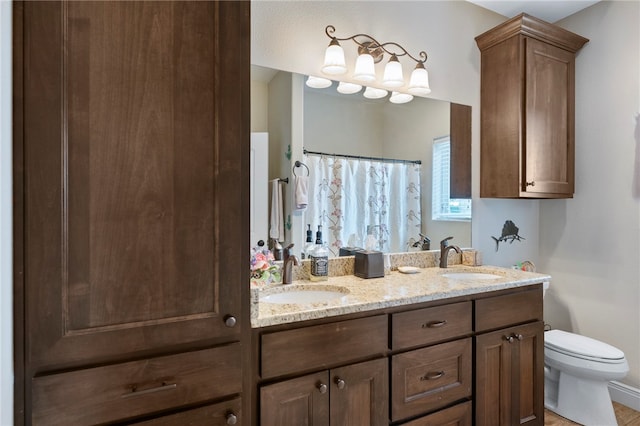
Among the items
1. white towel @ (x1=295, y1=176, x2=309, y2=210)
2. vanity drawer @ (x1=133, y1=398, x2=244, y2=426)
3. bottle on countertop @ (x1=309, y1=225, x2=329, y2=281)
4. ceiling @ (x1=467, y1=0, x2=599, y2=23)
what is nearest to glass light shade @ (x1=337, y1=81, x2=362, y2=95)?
white towel @ (x1=295, y1=176, x2=309, y2=210)

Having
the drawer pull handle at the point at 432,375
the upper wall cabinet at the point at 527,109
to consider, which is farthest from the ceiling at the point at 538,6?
the drawer pull handle at the point at 432,375

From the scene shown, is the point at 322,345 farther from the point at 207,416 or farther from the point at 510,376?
the point at 510,376

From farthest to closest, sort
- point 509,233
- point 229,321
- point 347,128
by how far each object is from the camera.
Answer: point 509,233 < point 347,128 < point 229,321

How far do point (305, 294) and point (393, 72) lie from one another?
53.4 inches

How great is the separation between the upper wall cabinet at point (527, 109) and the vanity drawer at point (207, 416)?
205 centimetres

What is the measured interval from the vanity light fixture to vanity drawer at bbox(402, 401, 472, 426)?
68.0 inches

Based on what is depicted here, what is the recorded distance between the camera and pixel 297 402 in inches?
50.4

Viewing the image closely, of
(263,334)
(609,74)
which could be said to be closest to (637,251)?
(609,74)

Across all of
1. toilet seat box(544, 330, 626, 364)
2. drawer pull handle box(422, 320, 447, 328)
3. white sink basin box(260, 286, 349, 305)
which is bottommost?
→ toilet seat box(544, 330, 626, 364)

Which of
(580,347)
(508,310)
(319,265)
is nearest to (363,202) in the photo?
(319,265)

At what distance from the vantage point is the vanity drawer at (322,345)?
124 centimetres

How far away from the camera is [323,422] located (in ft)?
4.33

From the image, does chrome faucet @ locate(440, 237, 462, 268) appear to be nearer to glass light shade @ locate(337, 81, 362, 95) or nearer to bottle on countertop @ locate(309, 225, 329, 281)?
bottle on countertop @ locate(309, 225, 329, 281)

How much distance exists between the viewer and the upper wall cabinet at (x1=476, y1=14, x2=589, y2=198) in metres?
2.28
